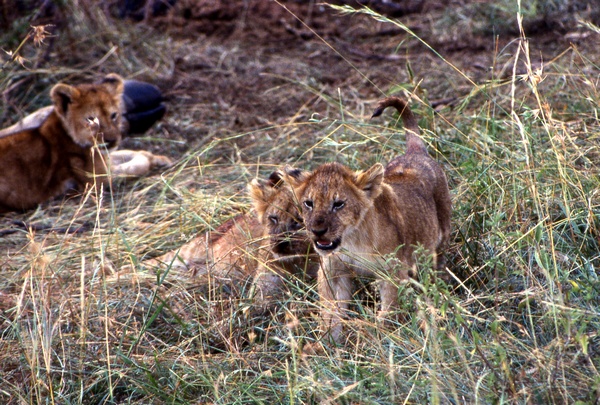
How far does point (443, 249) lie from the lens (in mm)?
4715

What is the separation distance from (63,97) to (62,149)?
1.49ft

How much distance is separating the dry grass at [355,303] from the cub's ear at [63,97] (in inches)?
20.8

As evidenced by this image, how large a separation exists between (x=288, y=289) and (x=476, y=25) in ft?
18.3

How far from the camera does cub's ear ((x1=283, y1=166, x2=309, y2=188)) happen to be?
4324 mm

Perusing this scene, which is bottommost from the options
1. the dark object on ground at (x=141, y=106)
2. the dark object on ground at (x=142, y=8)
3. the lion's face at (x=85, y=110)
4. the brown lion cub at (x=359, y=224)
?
the dark object on ground at (x=142, y=8)

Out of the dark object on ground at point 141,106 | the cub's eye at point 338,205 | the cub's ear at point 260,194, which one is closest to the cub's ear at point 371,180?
the cub's eye at point 338,205

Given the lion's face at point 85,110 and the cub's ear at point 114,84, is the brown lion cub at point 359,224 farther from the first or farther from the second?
the cub's ear at point 114,84

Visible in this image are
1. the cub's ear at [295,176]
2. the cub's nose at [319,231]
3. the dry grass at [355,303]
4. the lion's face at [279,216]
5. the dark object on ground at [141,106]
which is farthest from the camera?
the dark object on ground at [141,106]

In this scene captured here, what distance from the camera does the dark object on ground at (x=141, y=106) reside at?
7770 mm

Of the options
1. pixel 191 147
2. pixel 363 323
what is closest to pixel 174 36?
pixel 191 147

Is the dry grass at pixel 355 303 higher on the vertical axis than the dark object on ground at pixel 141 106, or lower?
higher

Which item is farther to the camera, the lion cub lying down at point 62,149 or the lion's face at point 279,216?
the lion cub lying down at point 62,149

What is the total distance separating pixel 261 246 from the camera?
4.98 metres

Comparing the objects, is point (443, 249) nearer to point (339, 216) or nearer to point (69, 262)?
point (339, 216)
